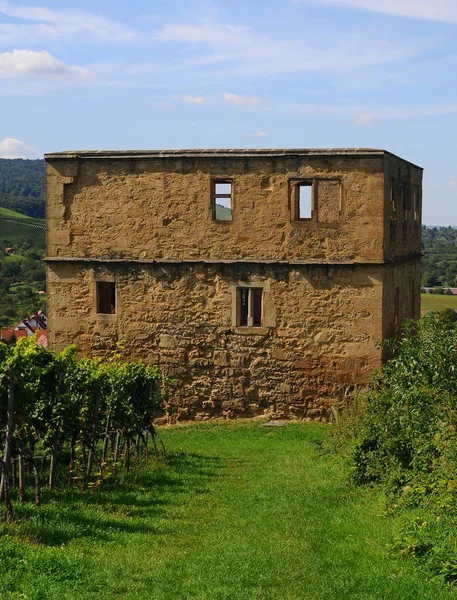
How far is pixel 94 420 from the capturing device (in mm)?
12641

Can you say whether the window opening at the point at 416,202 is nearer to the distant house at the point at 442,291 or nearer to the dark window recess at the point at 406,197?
the dark window recess at the point at 406,197

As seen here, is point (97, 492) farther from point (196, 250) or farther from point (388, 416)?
point (196, 250)

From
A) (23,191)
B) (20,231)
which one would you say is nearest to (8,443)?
(20,231)

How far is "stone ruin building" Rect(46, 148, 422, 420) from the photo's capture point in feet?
57.6

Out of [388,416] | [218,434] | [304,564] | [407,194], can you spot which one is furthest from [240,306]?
[304,564]

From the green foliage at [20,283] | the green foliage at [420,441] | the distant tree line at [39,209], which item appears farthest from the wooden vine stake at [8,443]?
the distant tree line at [39,209]

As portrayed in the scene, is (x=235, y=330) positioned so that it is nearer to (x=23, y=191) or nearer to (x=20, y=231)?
(x=20, y=231)

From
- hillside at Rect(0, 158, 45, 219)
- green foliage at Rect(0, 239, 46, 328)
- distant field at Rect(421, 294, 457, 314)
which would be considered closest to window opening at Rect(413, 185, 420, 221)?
green foliage at Rect(0, 239, 46, 328)

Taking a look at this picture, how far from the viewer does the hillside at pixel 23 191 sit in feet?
414

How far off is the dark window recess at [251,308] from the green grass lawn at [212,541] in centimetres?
491

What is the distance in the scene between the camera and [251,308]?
18.0 m

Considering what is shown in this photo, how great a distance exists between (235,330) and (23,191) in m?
159

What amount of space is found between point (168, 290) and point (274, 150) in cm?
373

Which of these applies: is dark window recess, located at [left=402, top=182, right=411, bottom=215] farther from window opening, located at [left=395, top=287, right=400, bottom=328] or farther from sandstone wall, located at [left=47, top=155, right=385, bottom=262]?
sandstone wall, located at [left=47, top=155, right=385, bottom=262]
